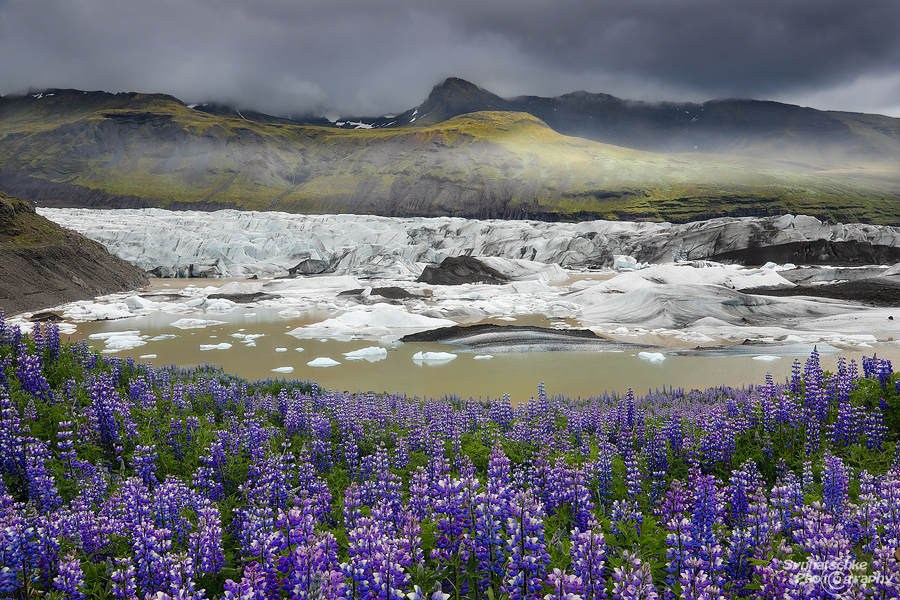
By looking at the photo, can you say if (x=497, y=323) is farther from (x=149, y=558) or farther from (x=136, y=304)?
(x=149, y=558)

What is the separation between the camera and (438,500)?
262 cm

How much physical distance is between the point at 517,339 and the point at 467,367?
3687 millimetres

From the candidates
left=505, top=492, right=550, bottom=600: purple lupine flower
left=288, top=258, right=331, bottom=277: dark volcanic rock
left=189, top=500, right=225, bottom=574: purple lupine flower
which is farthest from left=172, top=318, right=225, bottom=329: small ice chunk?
left=288, top=258, right=331, bottom=277: dark volcanic rock

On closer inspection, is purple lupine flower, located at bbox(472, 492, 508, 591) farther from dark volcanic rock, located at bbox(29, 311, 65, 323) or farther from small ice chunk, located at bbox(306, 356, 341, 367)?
dark volcanic rock, located at bbox(29, 311, 65, 323)

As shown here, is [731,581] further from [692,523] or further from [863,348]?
[863,348]

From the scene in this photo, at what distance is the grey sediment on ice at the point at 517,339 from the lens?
56.9 feet

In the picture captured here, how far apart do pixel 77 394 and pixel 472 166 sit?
162 meters

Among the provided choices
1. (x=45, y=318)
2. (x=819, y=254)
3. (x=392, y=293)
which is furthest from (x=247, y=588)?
(x=819, y=254)

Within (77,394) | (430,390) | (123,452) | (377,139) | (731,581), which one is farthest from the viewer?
(377,139)

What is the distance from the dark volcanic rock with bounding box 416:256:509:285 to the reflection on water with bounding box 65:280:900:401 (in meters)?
21.9

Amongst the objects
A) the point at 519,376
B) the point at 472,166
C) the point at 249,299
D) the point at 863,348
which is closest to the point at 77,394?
the point at 519,376

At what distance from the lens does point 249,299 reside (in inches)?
1319

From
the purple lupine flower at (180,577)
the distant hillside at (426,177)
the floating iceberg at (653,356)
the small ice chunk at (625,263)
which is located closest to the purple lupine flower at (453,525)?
the purple lupine flower at (180,577)

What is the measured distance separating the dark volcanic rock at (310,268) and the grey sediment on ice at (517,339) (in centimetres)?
3809
